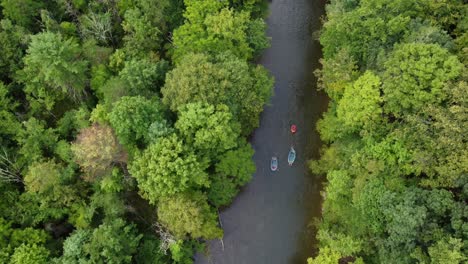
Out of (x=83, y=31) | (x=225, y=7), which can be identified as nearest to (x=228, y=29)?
(x=225, y=7)

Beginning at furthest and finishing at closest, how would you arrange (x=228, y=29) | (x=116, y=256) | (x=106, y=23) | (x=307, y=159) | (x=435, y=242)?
(x=307, y=159), (x=106, y=23), (x=228, y=29), (x=116, y=256), (x=435, y=242)

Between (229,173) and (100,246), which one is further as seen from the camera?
(229,173)

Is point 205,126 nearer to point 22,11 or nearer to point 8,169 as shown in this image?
point 8,169

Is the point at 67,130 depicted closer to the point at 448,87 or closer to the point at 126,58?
the point at 126,58

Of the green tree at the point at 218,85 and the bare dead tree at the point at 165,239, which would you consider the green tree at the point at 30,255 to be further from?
the green tree at the point at 218,85

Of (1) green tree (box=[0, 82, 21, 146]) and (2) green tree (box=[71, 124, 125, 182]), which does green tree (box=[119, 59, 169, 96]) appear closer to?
(2) green tree (box=[71, 124, 125, 182])

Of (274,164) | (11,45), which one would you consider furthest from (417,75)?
(11,45)
